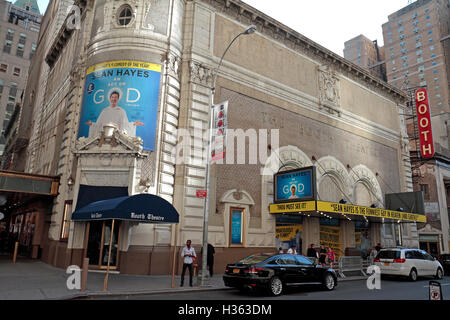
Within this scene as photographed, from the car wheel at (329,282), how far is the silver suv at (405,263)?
606 cm

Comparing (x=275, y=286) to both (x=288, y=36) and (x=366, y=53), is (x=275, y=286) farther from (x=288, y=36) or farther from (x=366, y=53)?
(x=366, y=53)

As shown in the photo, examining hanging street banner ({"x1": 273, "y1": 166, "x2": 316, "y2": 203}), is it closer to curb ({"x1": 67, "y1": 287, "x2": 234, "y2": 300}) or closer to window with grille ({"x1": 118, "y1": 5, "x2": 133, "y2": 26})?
curb ({"x1": 67, "y1": 287, "x2": 234, "y2": 300})

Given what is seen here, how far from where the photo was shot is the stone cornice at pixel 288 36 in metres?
23.6

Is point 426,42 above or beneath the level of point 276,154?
above

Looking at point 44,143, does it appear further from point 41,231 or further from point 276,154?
point 276,154

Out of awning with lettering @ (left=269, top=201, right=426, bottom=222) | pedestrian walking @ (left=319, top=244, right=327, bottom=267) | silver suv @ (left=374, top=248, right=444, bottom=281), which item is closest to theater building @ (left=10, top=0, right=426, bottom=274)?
awning with lettering @ (left=269, top=201, right=426, bottom=222)

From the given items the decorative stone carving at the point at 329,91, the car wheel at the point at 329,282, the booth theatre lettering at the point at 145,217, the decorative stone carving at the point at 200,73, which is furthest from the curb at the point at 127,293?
the decorative stone carving at the point at 329,91

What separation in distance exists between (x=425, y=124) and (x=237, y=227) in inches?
1048

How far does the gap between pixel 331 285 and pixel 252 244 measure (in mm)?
7357

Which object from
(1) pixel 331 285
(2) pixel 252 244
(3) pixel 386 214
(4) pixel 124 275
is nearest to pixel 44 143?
(4) pixel 124 275

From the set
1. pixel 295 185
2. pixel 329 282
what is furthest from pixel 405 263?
pixel 295 185

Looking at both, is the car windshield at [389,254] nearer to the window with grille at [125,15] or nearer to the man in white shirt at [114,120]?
the man in white shirt at [114,120]

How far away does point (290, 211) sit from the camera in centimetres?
2177

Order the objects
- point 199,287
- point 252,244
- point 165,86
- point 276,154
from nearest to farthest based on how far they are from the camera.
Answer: point 199,287
point 165,86
point 252,244
point 276,154
